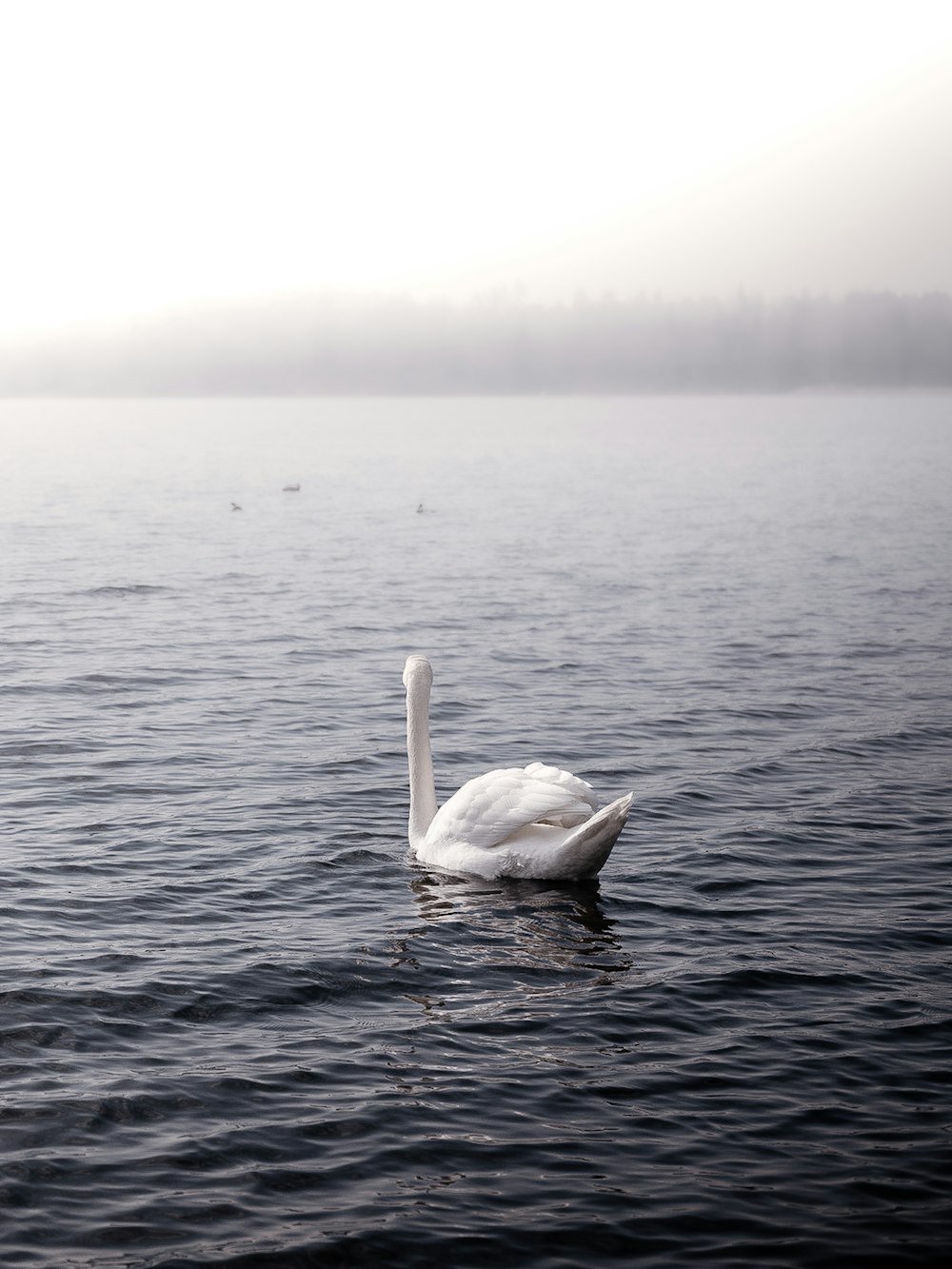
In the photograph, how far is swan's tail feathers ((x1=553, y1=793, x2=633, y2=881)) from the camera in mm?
14422

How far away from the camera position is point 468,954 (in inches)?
522

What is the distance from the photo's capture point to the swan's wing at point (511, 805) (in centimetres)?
1512

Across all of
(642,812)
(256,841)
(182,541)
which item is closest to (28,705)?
(256,841)

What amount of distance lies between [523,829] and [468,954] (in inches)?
99.3

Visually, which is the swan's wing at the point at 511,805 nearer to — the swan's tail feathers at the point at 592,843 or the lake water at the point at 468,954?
the swan's tail feathers at the point at 592,843

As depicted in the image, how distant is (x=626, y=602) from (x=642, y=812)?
1971 cm

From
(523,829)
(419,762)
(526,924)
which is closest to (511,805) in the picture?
(523,829)

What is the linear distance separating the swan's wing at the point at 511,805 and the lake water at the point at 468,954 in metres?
0.62

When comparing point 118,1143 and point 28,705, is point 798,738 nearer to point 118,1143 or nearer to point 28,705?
point 28,705

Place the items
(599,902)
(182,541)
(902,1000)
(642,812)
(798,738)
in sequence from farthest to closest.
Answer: (182,541) < (798,738) < (642,812) < (599,902) < (902,1000)

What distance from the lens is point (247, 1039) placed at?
1141 centimetres

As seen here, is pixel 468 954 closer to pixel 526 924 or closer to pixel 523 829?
pixel 526 924

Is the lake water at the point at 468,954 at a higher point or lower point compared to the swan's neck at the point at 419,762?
Answer: lower

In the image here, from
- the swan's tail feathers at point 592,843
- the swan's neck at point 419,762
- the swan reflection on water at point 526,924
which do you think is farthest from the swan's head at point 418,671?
the swan's tail feathers at point 592,843
